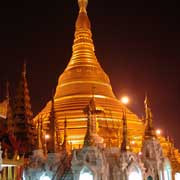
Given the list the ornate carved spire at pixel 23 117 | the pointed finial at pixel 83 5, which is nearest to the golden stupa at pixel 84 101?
the pointed finial at pixel 83 5

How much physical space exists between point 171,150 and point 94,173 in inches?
442

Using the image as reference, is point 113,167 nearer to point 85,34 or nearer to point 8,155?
point 8,155

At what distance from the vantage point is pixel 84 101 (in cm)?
3784

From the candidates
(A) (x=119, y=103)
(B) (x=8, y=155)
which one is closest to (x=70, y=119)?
(A) (x=119, y=103)

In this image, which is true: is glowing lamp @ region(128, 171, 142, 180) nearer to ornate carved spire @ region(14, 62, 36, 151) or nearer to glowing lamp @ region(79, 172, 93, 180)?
glowing lamp @ region(79, 172, 93, 180)

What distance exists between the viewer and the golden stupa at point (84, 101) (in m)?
34.6

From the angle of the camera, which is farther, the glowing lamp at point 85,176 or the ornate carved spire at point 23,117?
the ornate carved spire at point 23,117

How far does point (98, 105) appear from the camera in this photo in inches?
1469

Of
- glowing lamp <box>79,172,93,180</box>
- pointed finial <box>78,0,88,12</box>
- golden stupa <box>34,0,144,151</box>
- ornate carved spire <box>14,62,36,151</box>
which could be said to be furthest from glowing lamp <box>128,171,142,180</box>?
pointed finial <box>78,0,88,12</box>

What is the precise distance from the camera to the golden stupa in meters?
34.6

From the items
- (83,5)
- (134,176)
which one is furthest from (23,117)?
(83,5)

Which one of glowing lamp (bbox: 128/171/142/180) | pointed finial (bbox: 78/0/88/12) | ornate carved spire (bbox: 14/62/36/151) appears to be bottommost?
glowing lamp (bbox: 128/171/142/180)

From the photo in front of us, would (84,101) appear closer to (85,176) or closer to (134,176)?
(134,176)

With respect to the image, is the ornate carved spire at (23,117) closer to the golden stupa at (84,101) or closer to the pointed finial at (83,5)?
the golden stupa at (84,101)
